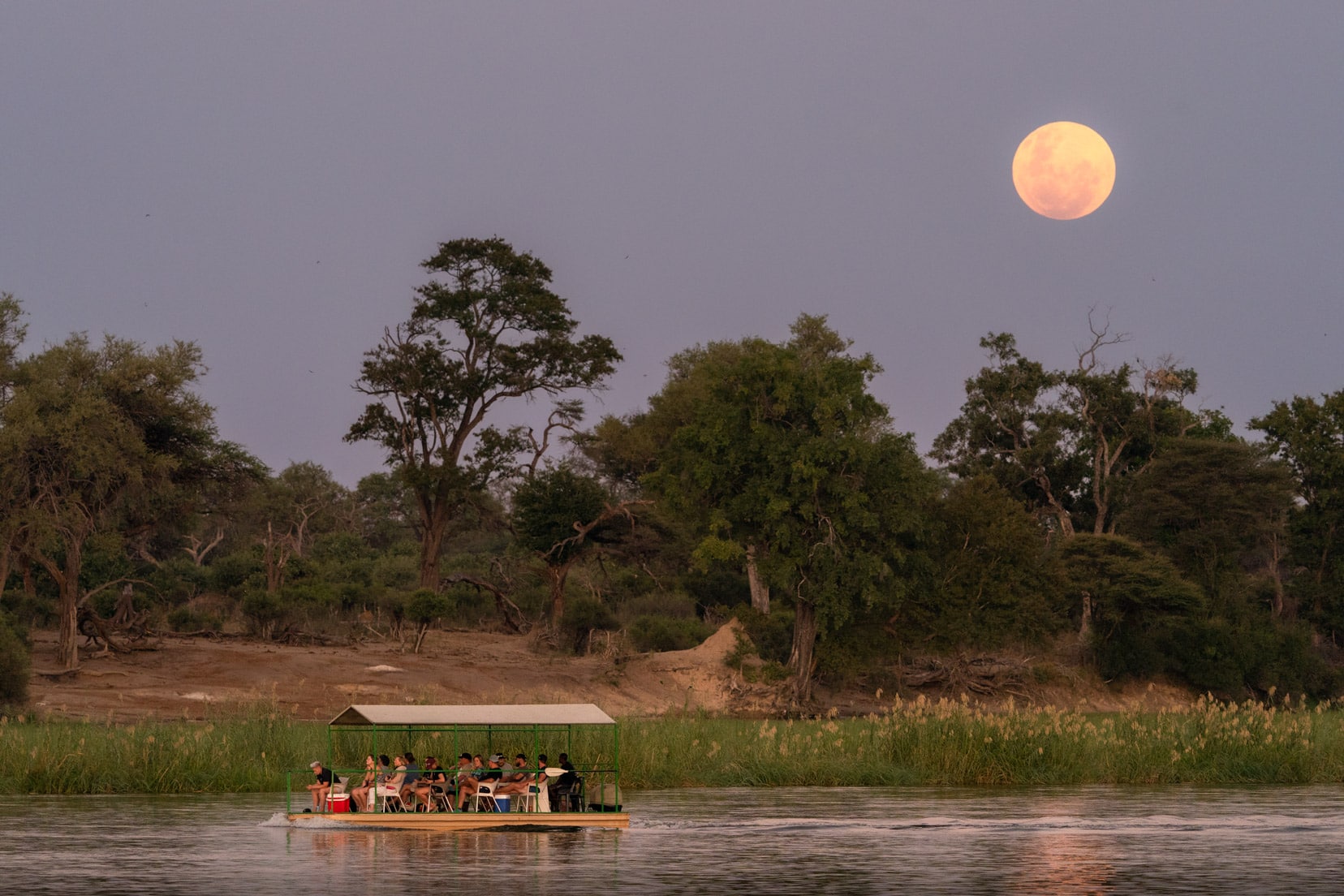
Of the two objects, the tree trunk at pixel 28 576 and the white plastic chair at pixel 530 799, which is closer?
the white plastic chair at pixel 530 799

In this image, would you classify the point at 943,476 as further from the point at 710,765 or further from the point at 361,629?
the point at 710,765

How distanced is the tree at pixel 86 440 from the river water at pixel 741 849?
22.9 metres

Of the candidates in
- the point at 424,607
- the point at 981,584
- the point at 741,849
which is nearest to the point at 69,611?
the point at 424,607

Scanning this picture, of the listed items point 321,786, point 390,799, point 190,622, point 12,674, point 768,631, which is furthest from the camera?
point 190,622

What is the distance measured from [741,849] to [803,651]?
1477 inches

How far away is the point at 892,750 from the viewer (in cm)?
3991

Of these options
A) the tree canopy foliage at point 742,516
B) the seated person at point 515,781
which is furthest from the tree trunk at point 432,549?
the seated person at point 515,781

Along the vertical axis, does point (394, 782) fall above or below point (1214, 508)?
below

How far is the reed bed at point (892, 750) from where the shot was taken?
3709cm

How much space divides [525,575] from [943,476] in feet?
121

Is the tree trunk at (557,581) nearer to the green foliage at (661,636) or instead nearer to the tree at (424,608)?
the green foliage at (661,636)

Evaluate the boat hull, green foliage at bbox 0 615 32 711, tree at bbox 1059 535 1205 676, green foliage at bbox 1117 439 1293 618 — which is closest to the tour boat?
the boat hull

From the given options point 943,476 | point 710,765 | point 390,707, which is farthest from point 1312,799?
point 943,476

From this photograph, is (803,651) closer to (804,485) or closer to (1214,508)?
(804,485)
